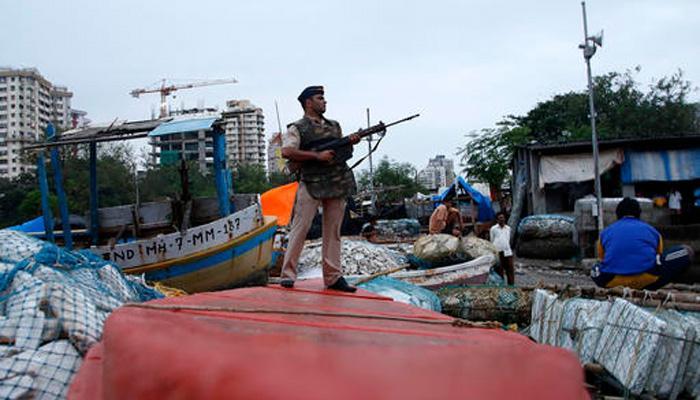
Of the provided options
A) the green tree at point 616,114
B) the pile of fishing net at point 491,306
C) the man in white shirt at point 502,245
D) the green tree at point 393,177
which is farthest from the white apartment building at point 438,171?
the pile of fishing net at point 491,306

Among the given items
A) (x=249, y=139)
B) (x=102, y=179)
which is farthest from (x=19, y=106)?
(x=102, y=179)

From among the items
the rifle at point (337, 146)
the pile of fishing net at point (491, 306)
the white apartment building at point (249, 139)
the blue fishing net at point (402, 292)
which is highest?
the white apartment building at point (249, 139)

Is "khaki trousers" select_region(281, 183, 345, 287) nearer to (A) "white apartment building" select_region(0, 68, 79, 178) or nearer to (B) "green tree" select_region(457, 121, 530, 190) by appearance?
(B) "green tree" select_region(457, 121, 530, 190)

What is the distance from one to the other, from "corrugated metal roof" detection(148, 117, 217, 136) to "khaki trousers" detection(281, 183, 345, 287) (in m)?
5.03

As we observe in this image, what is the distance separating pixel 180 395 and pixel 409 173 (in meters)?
52.5

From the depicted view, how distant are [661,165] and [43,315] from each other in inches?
764

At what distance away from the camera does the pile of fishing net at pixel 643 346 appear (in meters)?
4.17

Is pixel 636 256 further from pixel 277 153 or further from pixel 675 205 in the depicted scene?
pixel 675 205

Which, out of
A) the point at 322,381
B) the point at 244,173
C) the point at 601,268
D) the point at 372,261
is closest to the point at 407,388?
the point at 322,381

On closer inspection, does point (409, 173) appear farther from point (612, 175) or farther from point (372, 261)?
point (372, 261)

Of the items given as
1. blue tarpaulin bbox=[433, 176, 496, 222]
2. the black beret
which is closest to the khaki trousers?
the black beret

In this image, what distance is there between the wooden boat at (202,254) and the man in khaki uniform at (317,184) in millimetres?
5249

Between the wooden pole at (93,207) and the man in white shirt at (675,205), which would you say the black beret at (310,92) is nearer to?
the wooden pole at (93,207)

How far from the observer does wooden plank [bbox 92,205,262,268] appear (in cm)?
922
